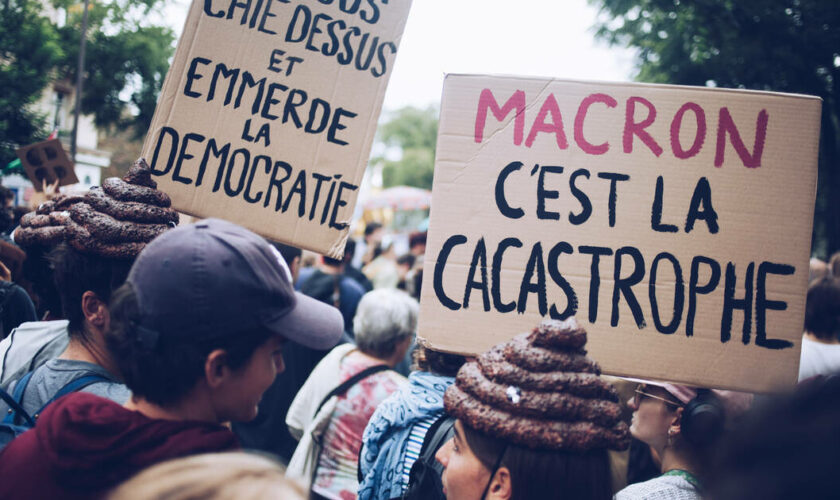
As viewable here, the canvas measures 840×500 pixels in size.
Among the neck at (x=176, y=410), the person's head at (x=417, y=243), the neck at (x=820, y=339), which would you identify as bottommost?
the neck at (x=176, y=410)

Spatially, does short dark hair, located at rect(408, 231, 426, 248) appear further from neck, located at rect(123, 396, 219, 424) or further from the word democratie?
neck, located at rect(123, 396, 219, 424)

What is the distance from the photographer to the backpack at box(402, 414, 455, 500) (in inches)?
Result: 90.5

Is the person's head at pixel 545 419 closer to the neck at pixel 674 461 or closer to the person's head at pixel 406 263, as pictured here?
the neck at pixel 674 461

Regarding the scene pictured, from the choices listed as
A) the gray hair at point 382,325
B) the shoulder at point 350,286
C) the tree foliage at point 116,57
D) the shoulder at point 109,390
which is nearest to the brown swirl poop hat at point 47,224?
the shoulder at point 109,390

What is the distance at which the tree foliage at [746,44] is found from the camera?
40.3 ft

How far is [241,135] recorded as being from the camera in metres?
2.57

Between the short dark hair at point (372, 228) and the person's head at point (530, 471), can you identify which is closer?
the person's head at point (530, 471)

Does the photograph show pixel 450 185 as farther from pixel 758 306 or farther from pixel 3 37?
pixel 3 37

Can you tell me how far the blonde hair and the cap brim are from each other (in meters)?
0.50

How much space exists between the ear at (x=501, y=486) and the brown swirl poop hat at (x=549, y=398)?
0.35ft

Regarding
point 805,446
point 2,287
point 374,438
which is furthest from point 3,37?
point 805,446

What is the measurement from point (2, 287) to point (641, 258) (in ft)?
9.40

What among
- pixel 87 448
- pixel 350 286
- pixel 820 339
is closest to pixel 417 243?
pixel 350 286

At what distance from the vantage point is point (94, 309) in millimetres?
1982
